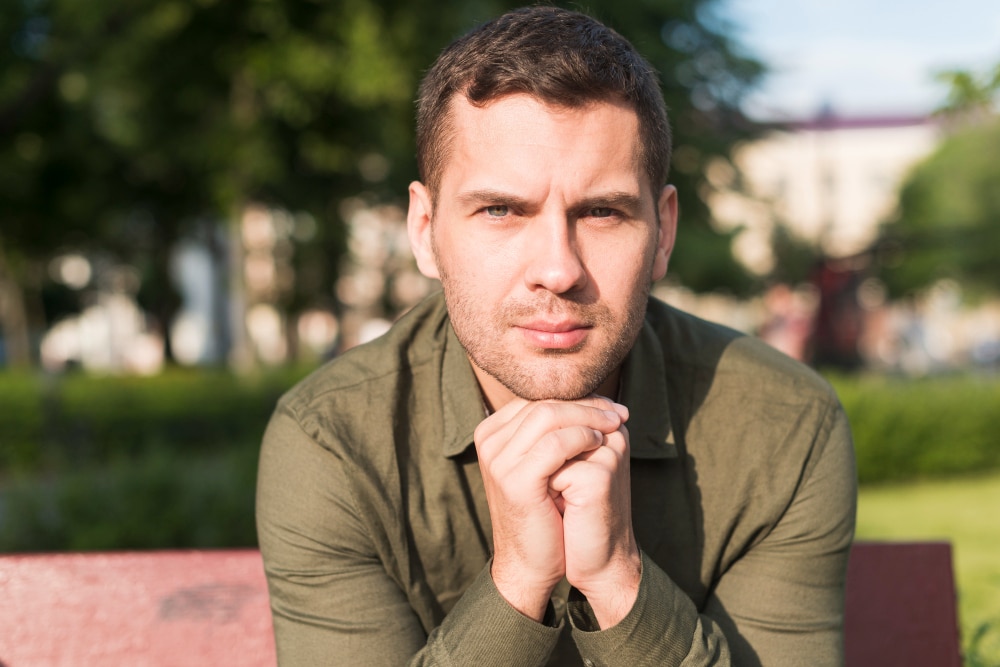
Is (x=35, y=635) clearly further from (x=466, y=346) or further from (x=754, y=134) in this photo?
(x=754, y=134)

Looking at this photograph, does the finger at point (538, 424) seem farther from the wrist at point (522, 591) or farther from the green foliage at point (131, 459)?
the green foliage at point (131, 459)

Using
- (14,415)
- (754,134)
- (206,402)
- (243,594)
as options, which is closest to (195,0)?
(243,594)

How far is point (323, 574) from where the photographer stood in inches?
92.4

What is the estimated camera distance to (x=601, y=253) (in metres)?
2.28

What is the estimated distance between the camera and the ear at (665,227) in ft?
8.16

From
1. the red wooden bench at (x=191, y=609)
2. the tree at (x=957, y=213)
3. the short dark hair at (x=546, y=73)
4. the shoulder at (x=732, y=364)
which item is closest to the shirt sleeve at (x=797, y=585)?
the shoulder at (x=732, y=364)

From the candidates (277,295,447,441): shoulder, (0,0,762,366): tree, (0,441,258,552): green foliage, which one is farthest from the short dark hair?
(0,441,258,552): green foliage

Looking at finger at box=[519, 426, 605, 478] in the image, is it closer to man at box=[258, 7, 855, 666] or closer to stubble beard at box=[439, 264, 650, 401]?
man at box=[258, 7, 855, 666]

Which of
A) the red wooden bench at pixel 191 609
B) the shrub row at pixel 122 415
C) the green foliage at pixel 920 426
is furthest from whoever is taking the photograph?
the shrub row at pixel 122 415

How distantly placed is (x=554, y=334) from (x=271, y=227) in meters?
20.8

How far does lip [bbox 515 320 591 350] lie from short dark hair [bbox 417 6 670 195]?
39 centimetres

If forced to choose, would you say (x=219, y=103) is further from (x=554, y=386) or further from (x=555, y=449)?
(x=555, y=449)

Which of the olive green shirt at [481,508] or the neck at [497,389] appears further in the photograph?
the neck at [497,389]

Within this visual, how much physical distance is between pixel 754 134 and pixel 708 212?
3.56m
